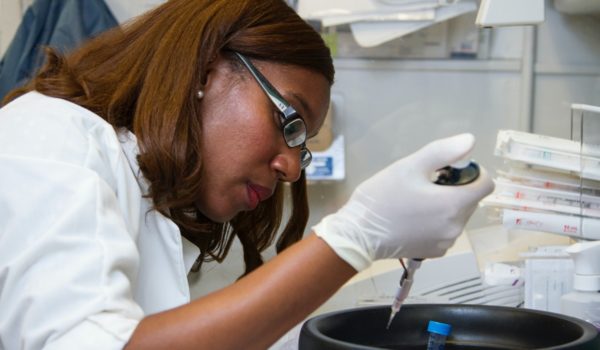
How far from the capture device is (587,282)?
4.19 ft

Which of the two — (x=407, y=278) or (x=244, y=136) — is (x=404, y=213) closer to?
(x=407, y=278)

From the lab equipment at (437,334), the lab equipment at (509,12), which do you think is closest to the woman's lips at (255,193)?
the lab equipment at (437,334)

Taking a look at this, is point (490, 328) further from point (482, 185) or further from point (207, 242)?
point (207, 242)

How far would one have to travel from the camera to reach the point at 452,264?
1626 millimetres

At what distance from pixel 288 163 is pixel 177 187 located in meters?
0.17

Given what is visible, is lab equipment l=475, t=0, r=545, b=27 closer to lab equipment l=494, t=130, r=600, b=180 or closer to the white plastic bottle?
lab equipment l=494, t=130, r=600, b=180

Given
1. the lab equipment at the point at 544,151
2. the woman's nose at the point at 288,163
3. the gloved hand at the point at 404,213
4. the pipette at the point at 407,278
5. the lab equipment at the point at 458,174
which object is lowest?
the lab equipment at the point at 544,151

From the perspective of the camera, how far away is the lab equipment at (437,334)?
42.6 inches

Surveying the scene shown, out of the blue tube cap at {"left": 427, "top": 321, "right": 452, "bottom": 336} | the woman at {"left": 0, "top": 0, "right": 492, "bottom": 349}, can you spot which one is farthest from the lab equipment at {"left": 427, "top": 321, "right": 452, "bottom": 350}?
the woman at {"left": 0, "top": 0, "right": 492, "bottom": 349}

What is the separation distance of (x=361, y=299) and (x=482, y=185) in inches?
31.5

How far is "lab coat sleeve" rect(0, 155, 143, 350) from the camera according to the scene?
859 millimetres

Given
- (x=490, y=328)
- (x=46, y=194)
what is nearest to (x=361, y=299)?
(x=490, y=328)

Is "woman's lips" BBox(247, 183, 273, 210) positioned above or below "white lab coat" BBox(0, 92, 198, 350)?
below

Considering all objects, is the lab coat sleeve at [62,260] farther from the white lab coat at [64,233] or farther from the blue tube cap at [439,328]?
the blue tube cap at [439,328]
